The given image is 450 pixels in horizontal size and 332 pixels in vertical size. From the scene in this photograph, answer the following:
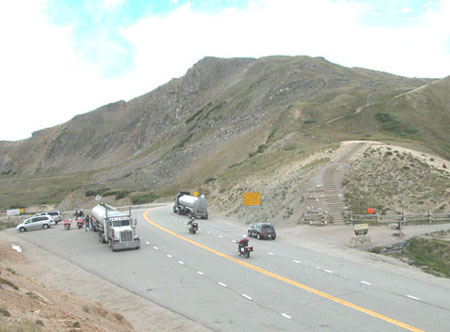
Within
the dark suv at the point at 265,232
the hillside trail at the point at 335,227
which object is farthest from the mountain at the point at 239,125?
the dark suv at the point at 265,232

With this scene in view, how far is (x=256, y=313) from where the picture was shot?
16.5 metres

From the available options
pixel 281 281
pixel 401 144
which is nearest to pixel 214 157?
pixel 401 144

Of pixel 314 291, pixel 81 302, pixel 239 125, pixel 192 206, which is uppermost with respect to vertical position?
pixel 239 125

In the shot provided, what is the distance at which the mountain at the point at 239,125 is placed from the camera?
72.1m

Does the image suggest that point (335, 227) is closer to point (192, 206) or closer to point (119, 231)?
point (119, 231)

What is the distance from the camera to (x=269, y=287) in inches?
781

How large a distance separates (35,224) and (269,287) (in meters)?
35.1

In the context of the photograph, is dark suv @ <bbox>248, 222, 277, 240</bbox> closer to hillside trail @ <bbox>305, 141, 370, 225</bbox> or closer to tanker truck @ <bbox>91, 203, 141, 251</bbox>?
hillside trail @ <bbox>305, 141, 370, 225</bbox>

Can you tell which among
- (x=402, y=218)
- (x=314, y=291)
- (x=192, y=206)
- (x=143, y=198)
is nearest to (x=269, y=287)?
(x=314, y=291)

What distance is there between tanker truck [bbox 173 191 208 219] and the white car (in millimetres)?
14906

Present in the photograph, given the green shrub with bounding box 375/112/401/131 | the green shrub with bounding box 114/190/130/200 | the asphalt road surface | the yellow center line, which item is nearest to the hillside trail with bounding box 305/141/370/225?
the asphalt road surface

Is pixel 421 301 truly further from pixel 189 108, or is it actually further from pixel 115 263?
pixel 189 108

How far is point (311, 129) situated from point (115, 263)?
186 ft

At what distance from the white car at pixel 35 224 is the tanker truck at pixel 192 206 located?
14.9m
